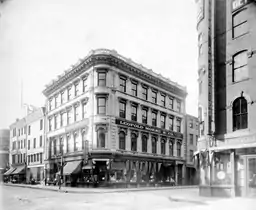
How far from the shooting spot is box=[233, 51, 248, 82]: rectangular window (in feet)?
10.3

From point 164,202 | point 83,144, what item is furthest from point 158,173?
point 83,144

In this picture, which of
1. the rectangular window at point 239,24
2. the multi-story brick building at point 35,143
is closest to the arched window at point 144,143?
the multi-story brick building at point 35,143

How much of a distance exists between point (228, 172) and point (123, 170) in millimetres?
1125

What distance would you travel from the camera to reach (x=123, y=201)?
3807mm

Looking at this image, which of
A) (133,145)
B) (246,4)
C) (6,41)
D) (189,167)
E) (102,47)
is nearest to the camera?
(246,4)

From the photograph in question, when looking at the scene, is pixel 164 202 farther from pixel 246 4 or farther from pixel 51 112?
pixel 246 4

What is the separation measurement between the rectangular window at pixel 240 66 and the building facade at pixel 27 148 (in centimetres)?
248

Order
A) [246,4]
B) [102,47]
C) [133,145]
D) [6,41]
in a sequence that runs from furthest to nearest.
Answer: [6,41] → [102,47] → [133,145] → [246,4]

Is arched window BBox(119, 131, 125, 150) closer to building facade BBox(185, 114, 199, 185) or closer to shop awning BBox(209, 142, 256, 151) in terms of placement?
building facade BBox(185, 114, 199, 185)

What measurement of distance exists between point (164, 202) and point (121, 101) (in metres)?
1.25

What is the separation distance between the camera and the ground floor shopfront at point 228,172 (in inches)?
121

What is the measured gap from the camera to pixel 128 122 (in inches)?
152

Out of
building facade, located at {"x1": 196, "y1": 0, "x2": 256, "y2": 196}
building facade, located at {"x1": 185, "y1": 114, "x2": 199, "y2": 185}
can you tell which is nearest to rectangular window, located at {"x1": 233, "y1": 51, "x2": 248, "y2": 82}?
building facade, located at {"x1": 196, "y1": 0, "x2": 256, "y2": 196}

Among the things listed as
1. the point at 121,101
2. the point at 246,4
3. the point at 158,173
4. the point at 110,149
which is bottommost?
the point at 158,173
